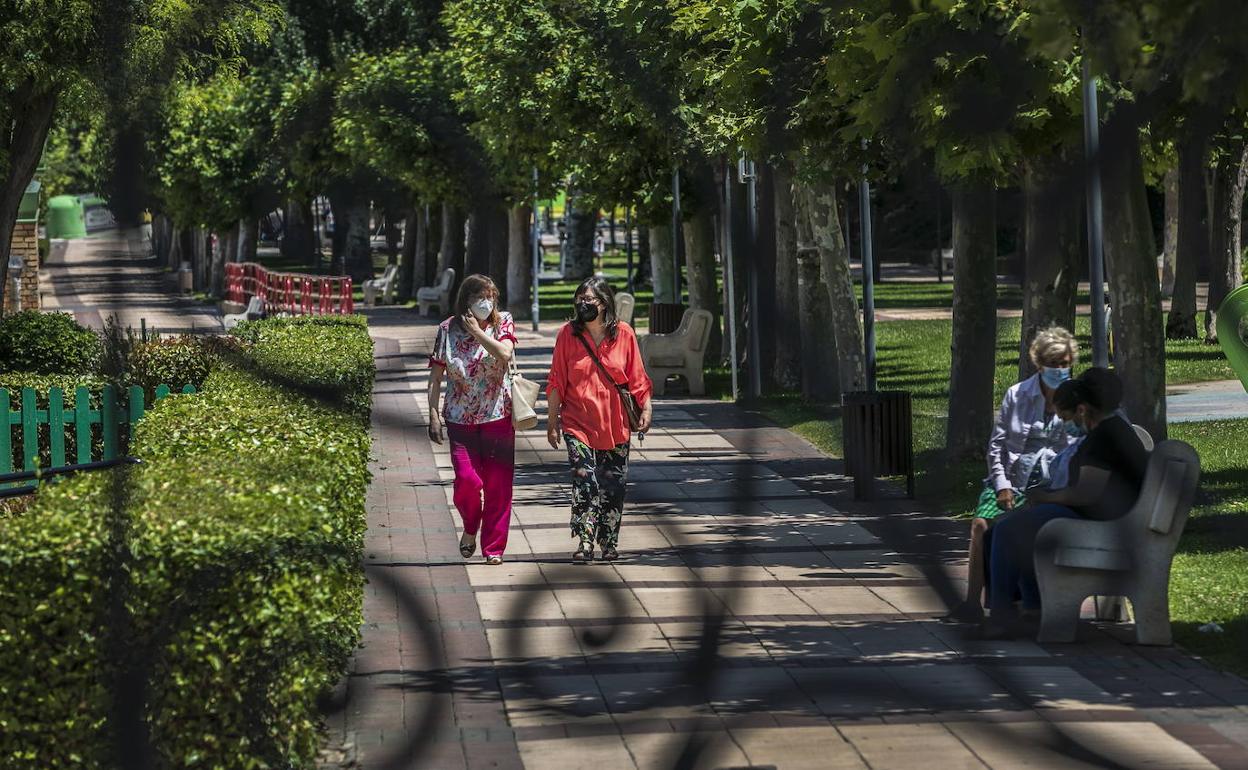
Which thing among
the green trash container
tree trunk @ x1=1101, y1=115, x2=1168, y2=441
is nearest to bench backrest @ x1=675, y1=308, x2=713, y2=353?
tree trunk @ x1=1101, y1=115, x2=1168, y2=441

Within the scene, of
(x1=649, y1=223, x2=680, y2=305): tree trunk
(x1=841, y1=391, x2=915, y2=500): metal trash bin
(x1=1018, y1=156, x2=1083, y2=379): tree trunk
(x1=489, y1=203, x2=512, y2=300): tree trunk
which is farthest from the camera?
(x1=649, y1=223, x2=680, y2=305): tree trunk

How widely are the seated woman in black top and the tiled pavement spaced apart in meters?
0.19

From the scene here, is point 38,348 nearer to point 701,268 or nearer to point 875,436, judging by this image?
point 875,436

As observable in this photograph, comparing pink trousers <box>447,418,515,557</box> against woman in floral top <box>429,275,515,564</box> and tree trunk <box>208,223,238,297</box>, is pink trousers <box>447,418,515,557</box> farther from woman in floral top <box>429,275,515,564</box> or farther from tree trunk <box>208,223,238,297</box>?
tree trunk <box>208,223,238,297</box>

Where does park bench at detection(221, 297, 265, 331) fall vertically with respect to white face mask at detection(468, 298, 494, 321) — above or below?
above

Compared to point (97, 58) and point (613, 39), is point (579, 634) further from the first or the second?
point (97, 58)

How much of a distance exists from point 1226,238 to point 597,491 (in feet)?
42.5

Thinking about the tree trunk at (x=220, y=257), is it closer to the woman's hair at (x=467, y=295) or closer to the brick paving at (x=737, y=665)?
the brick paving at (x=737, y=665)

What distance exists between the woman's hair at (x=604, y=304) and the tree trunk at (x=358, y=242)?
5.22m

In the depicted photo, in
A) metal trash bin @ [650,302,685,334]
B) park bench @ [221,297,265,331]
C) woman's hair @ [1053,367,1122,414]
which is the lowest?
metal trash bin @ [650,302,685,334]

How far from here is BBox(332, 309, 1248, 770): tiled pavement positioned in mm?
4094

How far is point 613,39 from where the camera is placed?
8.64ft

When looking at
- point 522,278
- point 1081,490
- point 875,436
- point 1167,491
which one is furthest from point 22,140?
point 522,278

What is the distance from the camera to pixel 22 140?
8.45 ft
